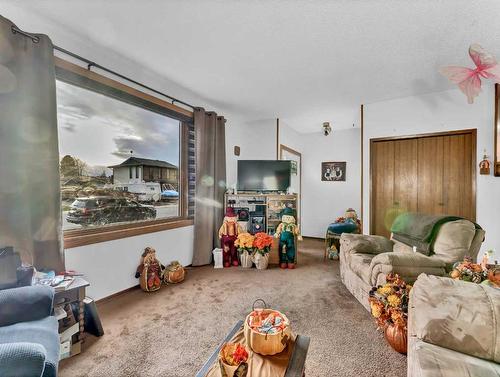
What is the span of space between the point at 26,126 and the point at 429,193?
15.0ft

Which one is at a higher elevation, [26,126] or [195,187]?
[26,126]

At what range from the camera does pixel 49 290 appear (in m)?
1.46

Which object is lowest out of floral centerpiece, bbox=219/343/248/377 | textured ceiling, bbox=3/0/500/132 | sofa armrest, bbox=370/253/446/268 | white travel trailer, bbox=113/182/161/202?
floral centerpiece, bbox=219/343/248/377

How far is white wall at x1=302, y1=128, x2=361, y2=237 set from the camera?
17.2 feet

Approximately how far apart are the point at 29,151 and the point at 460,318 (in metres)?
2.77

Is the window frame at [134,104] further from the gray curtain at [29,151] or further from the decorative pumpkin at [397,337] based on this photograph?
the decorative pumpkin at [397,337]

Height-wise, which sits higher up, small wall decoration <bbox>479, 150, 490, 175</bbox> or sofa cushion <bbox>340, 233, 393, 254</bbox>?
small wall decoration <bbox>479, 150, 490, 175</bbox>

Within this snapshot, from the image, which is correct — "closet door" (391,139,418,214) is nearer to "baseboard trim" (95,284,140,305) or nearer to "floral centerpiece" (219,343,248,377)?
"floral centerpiece" (219,343,248,377)

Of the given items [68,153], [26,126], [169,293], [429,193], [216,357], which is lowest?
[169,293]

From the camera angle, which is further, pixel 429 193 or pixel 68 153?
pixel 429 193

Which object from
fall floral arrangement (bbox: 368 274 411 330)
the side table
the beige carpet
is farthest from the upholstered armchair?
fall floral arrangement (bbox: 368 274 411 330)

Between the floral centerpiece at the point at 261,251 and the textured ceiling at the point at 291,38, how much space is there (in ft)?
6.84

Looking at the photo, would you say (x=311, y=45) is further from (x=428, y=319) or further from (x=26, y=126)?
(x=26, y=126)

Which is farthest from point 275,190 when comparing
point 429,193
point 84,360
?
point 84,360
